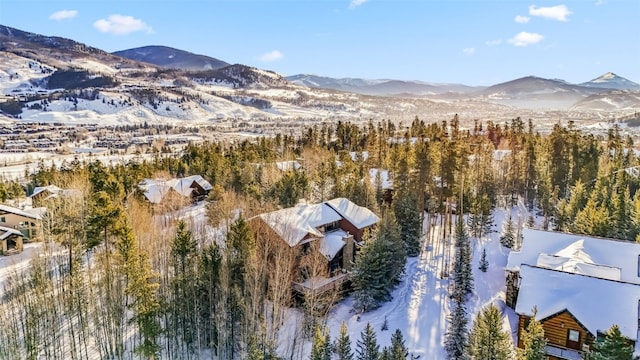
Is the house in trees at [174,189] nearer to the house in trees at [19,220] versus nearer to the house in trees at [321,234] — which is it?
the house in trees at [19,220]

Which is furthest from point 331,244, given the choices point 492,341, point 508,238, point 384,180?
point 384,180

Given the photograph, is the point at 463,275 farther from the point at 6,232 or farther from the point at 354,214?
the point at 6,232

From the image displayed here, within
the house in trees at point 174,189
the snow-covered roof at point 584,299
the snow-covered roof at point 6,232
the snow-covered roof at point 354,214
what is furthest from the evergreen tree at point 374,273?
the snow-covered roof at point 6,232

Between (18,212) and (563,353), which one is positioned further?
(18,212)

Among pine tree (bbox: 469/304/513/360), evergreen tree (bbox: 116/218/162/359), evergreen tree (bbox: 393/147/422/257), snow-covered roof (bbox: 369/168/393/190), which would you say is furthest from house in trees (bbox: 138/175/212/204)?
pine tree (bbox: 469/304/513/360)

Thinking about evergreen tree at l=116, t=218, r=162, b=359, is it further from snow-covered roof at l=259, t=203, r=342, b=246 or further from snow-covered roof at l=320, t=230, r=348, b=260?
snow-covered roof at l=320, t=230, r=348, b=260

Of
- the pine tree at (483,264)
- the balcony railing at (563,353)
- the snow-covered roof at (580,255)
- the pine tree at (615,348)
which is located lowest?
the balcony railing at (563,353)

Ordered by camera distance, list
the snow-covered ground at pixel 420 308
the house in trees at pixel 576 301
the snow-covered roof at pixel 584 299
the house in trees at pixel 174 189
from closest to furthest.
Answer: the snow-covered roof at pixel 584 299
the house in trees at pixel 576 301
the snow-covered ground at pixel 420 308
the house in trees at pixel 174 189
